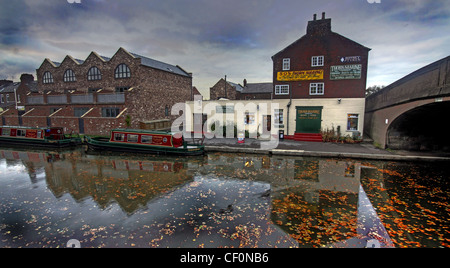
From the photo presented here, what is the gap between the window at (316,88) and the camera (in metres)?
22.7

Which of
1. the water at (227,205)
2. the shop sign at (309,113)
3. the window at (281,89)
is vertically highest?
the window at (281,89)

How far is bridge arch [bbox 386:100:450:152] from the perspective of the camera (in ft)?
54.4

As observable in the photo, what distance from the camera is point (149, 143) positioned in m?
18.1

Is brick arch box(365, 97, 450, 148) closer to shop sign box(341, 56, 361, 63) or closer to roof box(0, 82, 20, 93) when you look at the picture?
shop sign box(341, 56, 361, 63)

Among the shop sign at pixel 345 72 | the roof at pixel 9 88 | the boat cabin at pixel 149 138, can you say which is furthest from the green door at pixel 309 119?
the roof at pixel 9 88

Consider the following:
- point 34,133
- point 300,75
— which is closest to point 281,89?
point 300,75

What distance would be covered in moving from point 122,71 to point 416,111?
33184 mm

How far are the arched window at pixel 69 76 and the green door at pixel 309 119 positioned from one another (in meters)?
34.4

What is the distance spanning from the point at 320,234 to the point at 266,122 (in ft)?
62.2

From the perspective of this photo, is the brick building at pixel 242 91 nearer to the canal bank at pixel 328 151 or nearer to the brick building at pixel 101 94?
the brick building at pixel 101 94

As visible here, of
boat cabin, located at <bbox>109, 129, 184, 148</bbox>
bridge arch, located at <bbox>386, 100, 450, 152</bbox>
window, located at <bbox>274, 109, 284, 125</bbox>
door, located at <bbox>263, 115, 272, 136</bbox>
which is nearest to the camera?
bridge arch, located at <bbox>386, 100, 450, 152</bbox>

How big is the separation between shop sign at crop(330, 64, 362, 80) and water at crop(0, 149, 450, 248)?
10.6 meters

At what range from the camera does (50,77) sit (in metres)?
36.8

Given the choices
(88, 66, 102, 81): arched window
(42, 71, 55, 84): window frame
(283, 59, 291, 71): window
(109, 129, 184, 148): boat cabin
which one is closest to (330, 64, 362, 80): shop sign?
(283, 59, 291, 71): window
